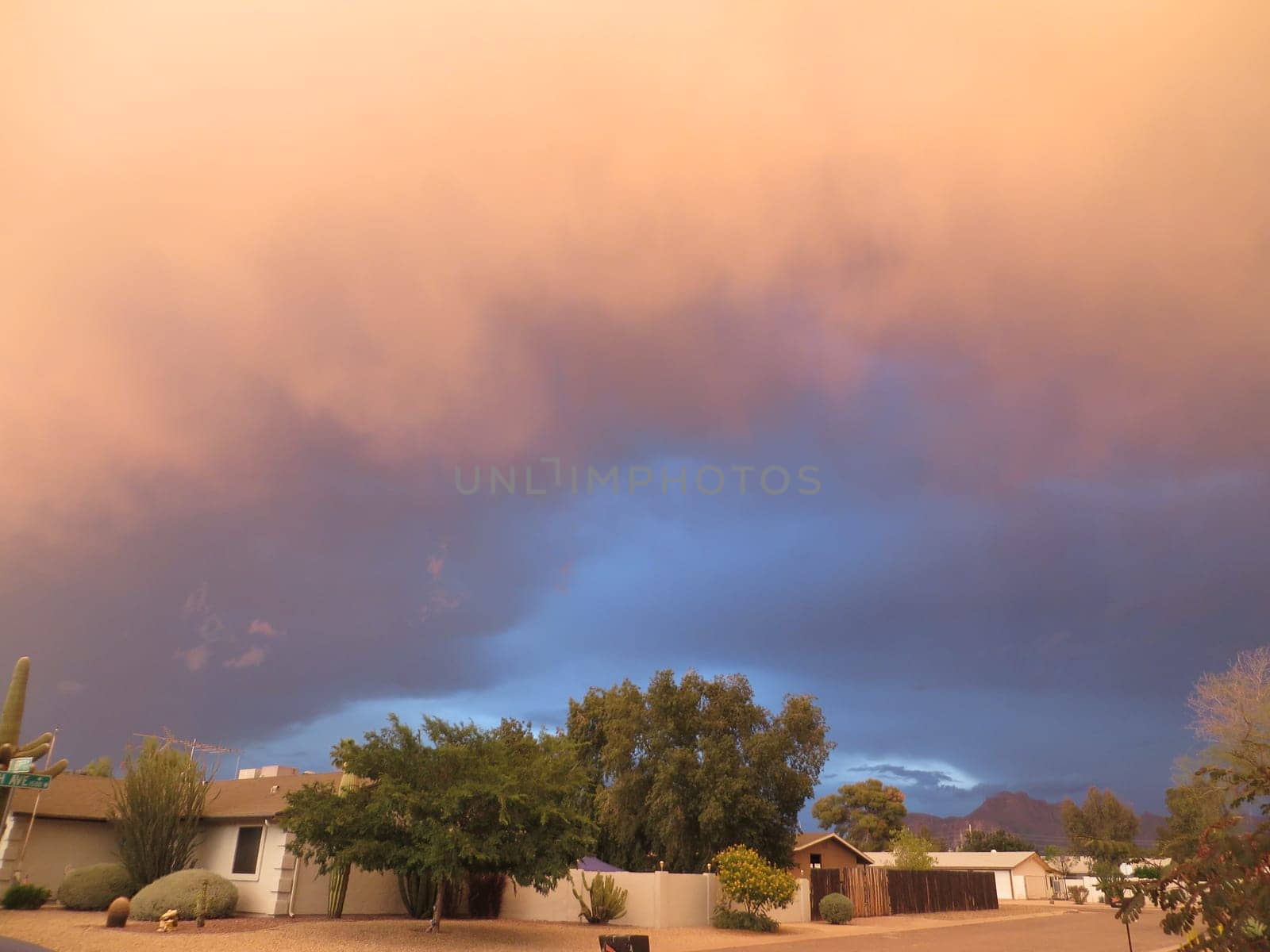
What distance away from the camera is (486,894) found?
31.9m

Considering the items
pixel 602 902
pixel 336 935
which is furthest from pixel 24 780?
pixel 602 902

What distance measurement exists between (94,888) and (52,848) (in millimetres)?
3561

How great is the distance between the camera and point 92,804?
31281mm

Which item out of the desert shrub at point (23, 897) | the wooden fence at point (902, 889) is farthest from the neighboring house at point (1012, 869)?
the desert shrub at point (23, 897)

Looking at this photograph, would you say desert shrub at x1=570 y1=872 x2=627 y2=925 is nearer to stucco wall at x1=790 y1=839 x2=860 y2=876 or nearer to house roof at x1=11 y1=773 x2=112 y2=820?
house roof at x1=11 y1=773 x2=112 y2=820

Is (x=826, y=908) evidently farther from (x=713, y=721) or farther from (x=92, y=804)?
(x=92, y=804)

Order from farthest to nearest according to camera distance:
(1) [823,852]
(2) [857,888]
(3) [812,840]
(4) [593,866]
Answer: (1) [823,852] → (3) [812,840] → (2) [857,888] → (4) [593,866]

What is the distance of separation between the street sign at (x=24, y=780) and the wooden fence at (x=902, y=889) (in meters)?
33.2

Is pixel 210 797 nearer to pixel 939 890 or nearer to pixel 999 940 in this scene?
pixel 999 940

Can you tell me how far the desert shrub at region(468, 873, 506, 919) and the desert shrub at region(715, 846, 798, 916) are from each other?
7.99m

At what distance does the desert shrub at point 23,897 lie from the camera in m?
25.7

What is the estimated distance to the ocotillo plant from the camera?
13938mm

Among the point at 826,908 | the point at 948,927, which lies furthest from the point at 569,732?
the point at 948,927

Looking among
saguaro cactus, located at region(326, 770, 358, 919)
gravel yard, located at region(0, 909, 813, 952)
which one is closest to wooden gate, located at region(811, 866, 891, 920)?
gravel yard, located at region(0, 909, 813, 952)
